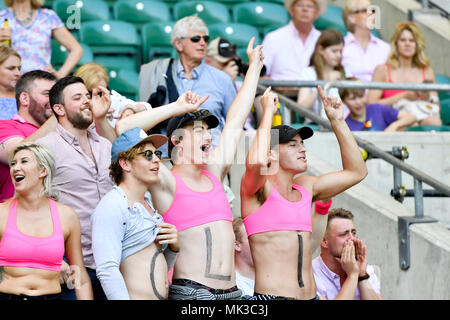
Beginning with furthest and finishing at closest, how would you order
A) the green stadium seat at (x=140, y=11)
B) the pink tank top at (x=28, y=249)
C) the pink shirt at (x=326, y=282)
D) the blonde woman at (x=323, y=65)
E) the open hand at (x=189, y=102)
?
the green stadium seat at (x=140, y=11), the blonde woman at (x=323, y=65), the pink shirt at (x=326, y=282), the open hand at (x=189, y=102), the pink tank top at (x=28, y=249)

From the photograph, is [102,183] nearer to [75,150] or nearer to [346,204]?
[75,150]

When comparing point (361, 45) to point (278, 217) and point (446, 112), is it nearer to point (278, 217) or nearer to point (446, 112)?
point (446, 112)

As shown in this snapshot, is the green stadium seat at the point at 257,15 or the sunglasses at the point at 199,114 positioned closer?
the sunglasses at the point at 199,114

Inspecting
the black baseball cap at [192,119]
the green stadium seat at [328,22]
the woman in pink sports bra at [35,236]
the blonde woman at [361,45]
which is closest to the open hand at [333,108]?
the black baseball cap at [192,119]

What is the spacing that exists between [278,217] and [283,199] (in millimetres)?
112

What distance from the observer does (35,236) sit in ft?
13.0

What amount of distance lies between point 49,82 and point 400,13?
5.60 meters

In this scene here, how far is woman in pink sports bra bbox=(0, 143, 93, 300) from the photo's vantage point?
3914mm

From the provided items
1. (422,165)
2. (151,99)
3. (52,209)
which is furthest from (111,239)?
(422,165)

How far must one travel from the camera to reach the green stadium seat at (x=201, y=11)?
877 cm

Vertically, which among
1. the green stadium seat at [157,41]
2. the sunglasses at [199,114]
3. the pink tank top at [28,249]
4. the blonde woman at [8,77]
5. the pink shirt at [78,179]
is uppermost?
the green stadium seat at [157,41]

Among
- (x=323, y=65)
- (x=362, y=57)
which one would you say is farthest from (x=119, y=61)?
(x=362, y=57)

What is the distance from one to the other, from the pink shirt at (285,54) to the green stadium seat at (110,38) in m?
1.21

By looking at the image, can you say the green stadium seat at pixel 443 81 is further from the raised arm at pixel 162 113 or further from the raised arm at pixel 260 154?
the raised arm at pixel 162 113
